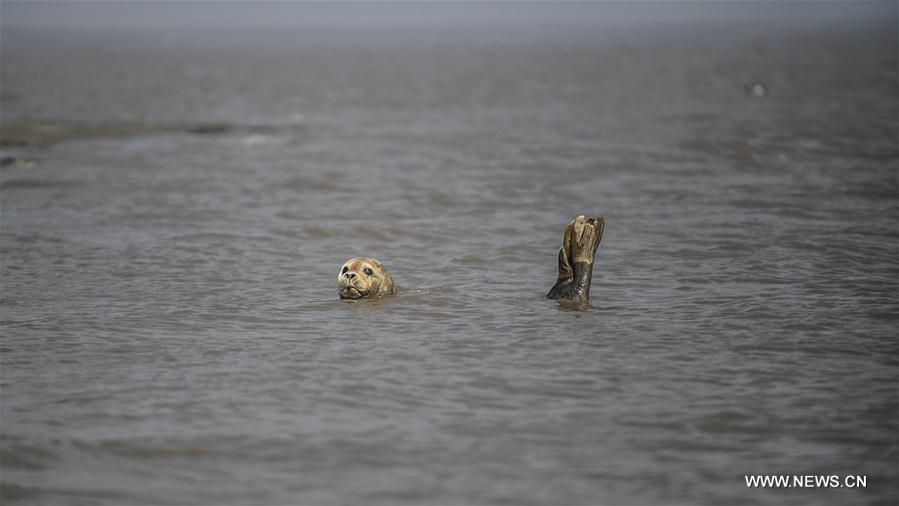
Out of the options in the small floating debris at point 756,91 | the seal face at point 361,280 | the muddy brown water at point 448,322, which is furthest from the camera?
the small floating debris at point 756,91

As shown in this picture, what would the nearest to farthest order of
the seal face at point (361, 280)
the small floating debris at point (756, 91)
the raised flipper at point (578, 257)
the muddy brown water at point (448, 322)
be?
the muddy brown water at point (448, 322), the raised flipper at point (578, 257), the seal face at point (361, 280), the small floating debris at point (756, 91)

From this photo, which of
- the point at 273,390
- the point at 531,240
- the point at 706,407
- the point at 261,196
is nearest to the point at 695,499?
the point at 706,407


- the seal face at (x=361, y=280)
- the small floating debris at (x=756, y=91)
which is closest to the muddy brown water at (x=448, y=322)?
the seal face at (x=361, y=280)

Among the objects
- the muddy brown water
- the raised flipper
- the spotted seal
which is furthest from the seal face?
the raised flipper

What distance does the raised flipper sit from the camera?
11148mm

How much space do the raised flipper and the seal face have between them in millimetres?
1729

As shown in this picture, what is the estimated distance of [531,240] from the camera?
16047 mm

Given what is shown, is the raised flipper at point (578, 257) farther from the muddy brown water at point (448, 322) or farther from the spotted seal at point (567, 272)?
the muddy brown water at point (448, 322)

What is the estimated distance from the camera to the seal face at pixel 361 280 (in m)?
12.0

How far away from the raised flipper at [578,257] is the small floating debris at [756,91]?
2863 centimetres

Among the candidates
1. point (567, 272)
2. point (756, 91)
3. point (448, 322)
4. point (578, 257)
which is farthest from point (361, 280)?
point (756, 91)

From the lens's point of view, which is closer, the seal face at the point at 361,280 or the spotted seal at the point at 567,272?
the spotted seal at the point at 567,272

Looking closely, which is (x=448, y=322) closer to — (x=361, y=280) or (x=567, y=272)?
(x=361, y=280)

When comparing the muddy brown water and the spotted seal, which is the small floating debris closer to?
the muddy brown water
